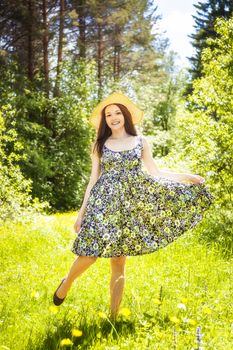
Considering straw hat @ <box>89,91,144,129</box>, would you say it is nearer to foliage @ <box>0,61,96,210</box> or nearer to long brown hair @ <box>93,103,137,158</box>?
long brown hair @ <box>93,103,137,158</box>

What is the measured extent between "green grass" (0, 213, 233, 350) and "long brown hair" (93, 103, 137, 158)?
1.43 meters

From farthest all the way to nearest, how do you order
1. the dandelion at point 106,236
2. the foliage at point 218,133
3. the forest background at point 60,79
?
the forest background at point 60,79
the foliage at point 218,133
the dandelion at point 106,236

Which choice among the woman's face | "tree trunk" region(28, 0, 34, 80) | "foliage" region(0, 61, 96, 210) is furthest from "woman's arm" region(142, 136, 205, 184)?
"tree trunk" region(28, 0, 34, 80)

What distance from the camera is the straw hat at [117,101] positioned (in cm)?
434

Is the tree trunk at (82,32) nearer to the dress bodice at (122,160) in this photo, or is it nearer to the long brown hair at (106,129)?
the long brown hair at (106,129)

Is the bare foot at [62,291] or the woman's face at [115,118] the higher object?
the woman's face at [115,118]

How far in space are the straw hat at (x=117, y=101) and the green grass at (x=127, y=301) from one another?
169 cm

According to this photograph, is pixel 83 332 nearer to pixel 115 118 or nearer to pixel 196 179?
pixel 196 179

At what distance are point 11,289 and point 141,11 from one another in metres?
23.1

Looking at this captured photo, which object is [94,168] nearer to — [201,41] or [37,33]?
[37,33]

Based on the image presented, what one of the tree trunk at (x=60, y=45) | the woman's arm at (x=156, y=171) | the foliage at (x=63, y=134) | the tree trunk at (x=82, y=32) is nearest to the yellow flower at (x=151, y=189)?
the woman's arm at (x=156, y=171)

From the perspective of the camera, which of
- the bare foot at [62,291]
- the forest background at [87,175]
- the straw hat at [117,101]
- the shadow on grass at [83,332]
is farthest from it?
the straw hat at [117,101]

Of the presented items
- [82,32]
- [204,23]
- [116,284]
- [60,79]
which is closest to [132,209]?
[116,284]

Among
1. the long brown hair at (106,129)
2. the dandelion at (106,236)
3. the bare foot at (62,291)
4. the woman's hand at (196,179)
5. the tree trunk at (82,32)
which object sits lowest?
the bare foot at (62,291)
